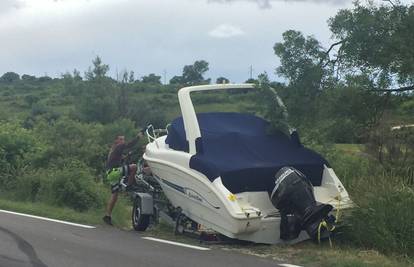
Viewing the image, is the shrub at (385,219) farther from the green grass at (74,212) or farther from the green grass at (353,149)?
the green grass at (74,212)

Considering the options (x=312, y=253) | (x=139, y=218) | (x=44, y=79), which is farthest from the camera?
(x=44, y=79)

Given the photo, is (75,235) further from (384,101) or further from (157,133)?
(384,101)

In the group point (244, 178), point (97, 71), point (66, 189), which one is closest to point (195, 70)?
point (97, 71)

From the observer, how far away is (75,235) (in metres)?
9.91

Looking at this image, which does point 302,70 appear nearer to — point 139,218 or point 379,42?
point 379,42

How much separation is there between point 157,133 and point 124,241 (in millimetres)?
3559

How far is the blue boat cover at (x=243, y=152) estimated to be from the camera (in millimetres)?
8766

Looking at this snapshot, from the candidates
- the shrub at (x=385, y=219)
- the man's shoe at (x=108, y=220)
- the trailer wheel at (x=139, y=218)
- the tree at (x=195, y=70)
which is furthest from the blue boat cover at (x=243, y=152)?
the tree at (x=195, y=70)

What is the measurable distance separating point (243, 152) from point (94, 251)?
2.79m

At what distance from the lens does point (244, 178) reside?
28.7 ft

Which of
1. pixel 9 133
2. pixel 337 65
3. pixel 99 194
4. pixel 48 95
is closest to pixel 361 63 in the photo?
pixel 337 65

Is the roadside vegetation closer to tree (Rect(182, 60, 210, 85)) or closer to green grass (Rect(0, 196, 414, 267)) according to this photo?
green grass (Rect(0, 196, 414, 267))

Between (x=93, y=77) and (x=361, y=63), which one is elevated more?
(x=93, y=77)

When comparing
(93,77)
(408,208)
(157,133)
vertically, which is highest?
(93,77)
